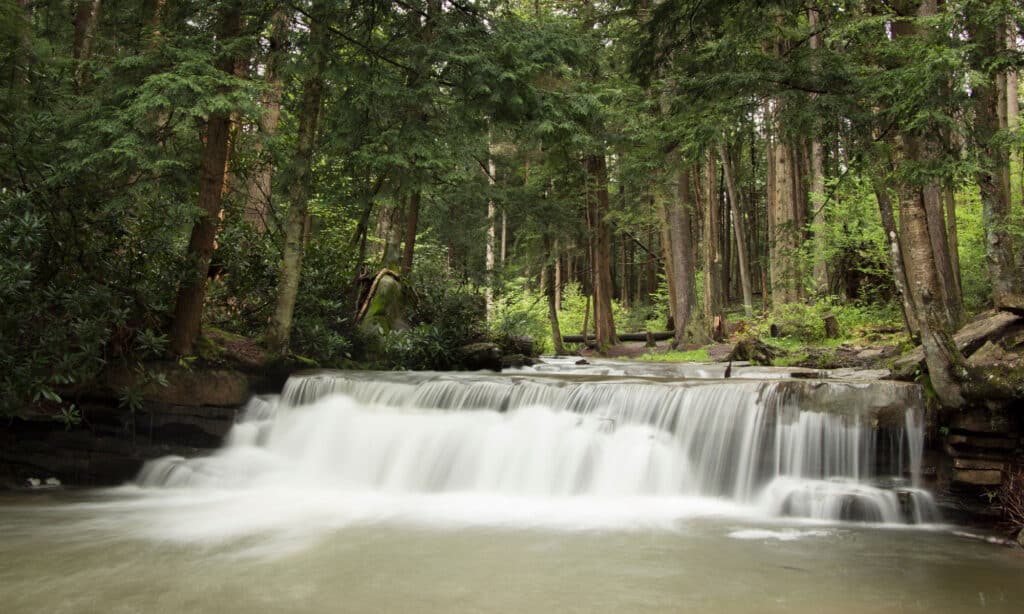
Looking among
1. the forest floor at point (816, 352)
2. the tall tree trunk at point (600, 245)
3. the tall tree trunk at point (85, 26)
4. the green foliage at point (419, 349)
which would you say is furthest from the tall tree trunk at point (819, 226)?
the tall tree trunk at point (85, 26)

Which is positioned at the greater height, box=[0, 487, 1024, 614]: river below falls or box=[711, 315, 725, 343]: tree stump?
box=[711, 315, 725, 343]: tree stump

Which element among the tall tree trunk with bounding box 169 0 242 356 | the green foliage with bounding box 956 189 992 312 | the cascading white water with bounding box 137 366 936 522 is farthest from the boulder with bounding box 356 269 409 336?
the green foliage with bounding box 956 189 992 312

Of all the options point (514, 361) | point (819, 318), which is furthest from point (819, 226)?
point (514, 361)

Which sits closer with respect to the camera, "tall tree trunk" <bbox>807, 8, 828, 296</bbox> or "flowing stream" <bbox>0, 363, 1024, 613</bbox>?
"flowing stream" <bbox>0, 363, 1024, 613</bbox>

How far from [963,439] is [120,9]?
39.6 ft

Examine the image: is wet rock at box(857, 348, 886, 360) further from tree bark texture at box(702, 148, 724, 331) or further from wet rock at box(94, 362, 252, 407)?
wet rock at box(94, 362, 252, 407)

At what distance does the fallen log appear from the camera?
292 inches

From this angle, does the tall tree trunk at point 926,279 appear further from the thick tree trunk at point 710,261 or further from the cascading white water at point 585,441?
the thick tree trunk at point 710,261

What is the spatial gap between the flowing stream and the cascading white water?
24 millimetres

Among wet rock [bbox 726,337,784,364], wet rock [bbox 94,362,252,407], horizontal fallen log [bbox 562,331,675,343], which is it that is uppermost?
horizontal fallen log [bbox 562,331,675,343]

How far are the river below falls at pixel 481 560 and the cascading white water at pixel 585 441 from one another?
40 cm

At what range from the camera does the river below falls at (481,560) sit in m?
4.86

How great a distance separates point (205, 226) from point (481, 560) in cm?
650

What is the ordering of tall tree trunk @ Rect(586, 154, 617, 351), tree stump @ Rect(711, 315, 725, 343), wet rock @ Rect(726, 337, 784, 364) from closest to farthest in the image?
1. wet rock @ Rect(726, 337, 784, 364)
2. tall tree trunk @ Rect(586, 154, 617, 351)
3. tree stump @ Rect(711, 315, 725, 343)
